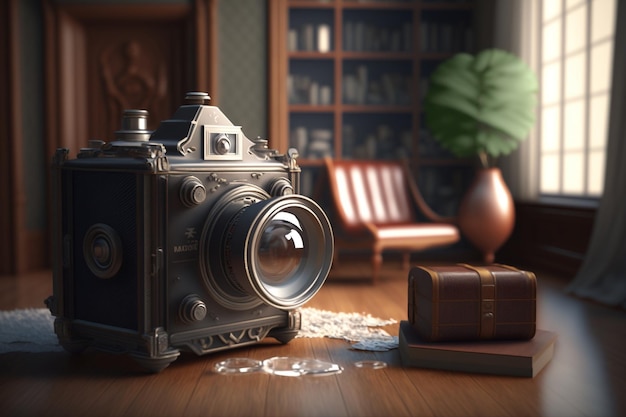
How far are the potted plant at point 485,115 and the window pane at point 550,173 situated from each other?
17.9 inches

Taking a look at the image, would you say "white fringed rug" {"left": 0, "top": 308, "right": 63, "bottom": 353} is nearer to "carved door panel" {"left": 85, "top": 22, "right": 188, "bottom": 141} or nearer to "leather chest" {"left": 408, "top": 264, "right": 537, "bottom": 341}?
"leather chest" {"left": 408, "top": 264, "right": 537, "bottom": 341}

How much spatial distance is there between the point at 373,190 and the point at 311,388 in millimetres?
2948

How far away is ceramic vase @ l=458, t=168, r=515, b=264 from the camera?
4.87m

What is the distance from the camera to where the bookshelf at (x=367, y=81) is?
5.56m

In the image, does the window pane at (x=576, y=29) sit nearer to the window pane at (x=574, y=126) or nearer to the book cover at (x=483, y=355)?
the window pane at (x=574, y=126)

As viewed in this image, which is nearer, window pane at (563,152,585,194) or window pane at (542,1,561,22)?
window pane at (563,152,585,194)

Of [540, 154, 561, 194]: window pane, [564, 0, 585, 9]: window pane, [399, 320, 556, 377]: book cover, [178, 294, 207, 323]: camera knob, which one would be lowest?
[399, 320, 556, 377]: book cover

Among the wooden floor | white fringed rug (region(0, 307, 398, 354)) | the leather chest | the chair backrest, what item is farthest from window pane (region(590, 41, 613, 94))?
the leather chest

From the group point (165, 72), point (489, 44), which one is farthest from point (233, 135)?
point (489, 44)

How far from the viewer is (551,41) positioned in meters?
5.21

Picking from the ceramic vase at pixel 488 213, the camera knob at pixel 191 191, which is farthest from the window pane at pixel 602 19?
the camera knob at pixel 191 191

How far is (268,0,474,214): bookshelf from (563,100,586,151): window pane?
91cm

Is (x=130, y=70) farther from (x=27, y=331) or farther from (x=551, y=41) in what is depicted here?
(x=551, y=41)

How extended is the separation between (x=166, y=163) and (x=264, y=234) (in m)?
0.42
